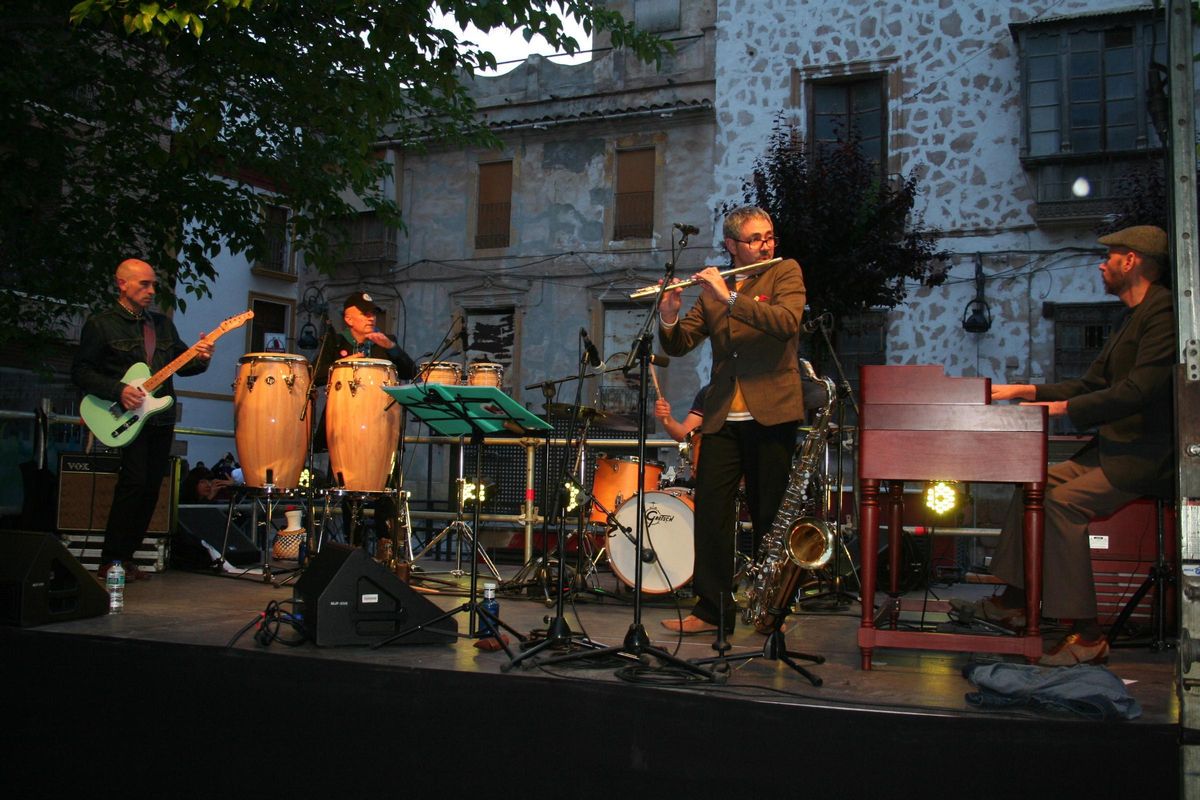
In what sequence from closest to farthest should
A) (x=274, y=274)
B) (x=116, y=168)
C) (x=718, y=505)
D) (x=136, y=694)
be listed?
1. (x=136, y=694)
2. (x=718, y=505)
3. (x=116, y=168)
4. (x=274, y=274)

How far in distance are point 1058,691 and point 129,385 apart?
5.21m

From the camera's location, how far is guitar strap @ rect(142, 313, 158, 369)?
21.1 ft

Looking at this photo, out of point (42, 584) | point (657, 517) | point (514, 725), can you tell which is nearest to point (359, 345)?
point (657, 517)

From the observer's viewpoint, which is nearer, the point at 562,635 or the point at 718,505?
the point at 562,635

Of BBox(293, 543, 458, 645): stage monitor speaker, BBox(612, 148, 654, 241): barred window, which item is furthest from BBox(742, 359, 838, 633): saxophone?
BBox(612, 148, 654, 241): barred window

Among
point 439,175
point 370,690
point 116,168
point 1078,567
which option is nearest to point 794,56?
point 439,175

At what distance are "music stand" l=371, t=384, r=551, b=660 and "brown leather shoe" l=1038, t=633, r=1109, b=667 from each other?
218 centimetres

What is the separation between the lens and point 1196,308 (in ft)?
9.91

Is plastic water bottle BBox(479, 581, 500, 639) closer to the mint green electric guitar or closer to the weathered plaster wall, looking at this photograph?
the mint green electric guitar

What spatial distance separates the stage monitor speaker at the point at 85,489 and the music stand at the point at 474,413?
3059 millimetres

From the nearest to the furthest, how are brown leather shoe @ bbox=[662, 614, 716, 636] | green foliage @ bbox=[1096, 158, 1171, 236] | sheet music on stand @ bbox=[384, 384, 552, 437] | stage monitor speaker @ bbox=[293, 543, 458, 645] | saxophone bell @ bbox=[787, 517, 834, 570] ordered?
1. stage monitor speaker @ bbox=[293, 543, 458, 645]
2. saxophone bell @ bbox=[787, 517, 834, 570]
3. sheet music on stand @ bbox=[384, 384, 552, 437]
4. brown leather shoe @ bbox=[662, 614, 716, 636]
5. green foliage @ bbox=[1096, 158, 1171, 236]

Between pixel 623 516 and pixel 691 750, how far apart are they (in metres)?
3.77

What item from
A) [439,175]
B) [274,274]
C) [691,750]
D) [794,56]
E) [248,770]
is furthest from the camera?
[274,274]

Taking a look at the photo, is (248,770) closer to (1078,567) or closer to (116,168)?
(1078,567)
